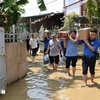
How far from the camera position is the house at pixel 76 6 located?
23.3 m

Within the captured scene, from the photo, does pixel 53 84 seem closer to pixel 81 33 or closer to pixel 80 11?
pixel 81 33

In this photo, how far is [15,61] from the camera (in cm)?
891

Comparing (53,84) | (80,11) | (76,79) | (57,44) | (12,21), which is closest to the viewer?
(53,84)

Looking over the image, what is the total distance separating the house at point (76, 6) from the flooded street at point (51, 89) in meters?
13.4

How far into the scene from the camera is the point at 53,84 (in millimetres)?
8562

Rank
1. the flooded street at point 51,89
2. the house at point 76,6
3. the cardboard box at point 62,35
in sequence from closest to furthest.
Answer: the flooded street at point 51,89, the cardboard box at point 62,35, the house at point 76,6

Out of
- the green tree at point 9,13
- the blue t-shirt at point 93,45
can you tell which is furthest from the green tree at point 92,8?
the blue t-shirt at point 93,45

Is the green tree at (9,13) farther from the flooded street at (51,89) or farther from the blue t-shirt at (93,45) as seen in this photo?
the blue t-shirt at (93,45)

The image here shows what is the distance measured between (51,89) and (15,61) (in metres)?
1.74

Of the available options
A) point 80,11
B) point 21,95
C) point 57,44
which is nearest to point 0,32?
point 21,95

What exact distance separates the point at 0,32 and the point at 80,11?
17865 millimetres

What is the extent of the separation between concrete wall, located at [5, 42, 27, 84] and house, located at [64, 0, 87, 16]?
13153mm

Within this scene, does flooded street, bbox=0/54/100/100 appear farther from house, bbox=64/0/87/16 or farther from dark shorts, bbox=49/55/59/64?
house, bbox=64/0/87/16

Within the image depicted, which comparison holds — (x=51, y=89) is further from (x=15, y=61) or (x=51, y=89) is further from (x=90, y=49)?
(x=15, y=61)
